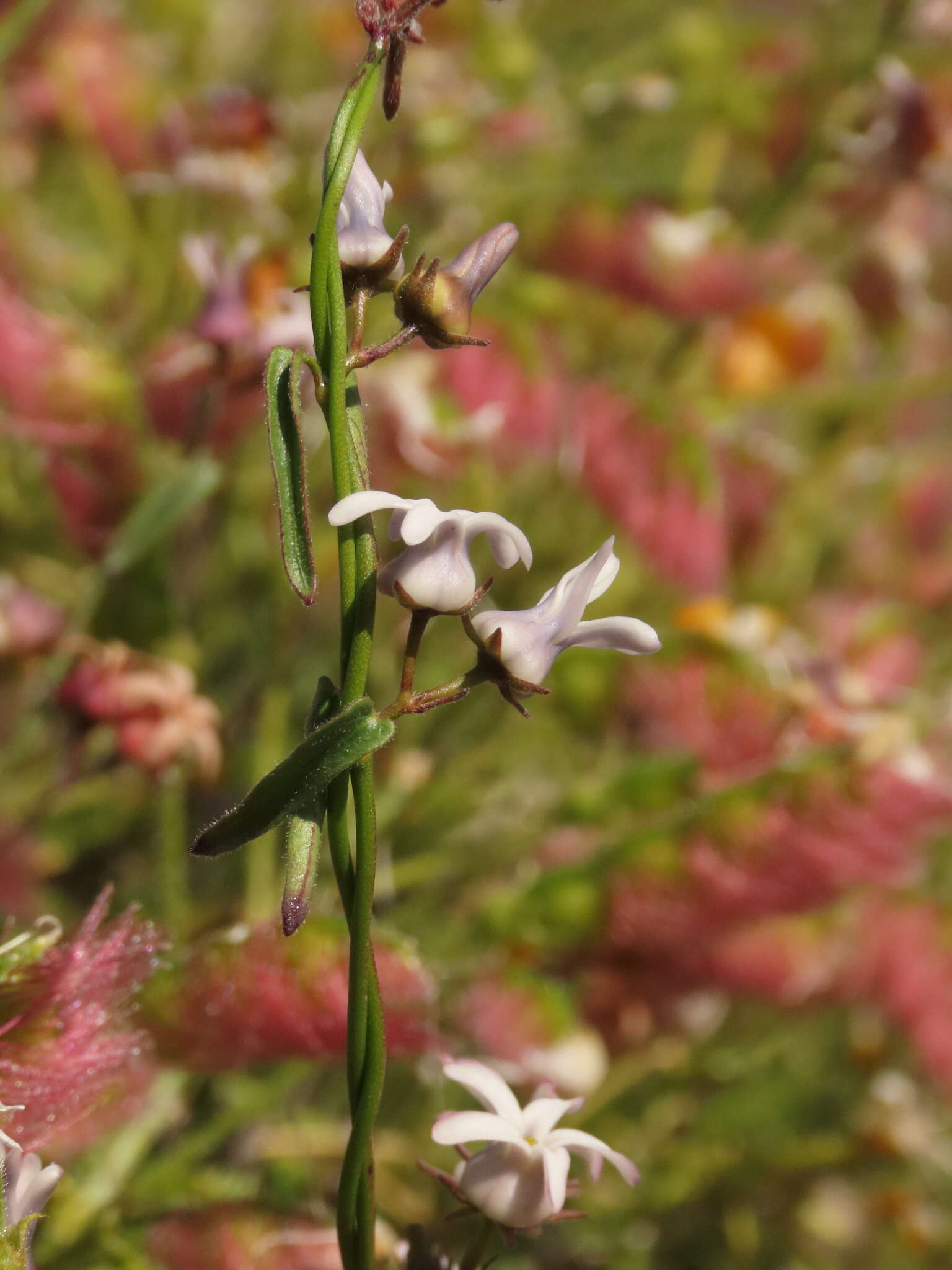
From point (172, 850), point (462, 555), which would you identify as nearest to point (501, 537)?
point (462, 555)

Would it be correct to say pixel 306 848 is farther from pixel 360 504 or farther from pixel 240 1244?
pixel 240 1244

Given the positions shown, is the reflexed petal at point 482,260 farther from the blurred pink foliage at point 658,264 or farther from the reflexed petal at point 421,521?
the blurred pink foliage at point 658,264

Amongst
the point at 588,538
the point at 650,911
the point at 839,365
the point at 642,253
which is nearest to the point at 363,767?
the point at 650,911

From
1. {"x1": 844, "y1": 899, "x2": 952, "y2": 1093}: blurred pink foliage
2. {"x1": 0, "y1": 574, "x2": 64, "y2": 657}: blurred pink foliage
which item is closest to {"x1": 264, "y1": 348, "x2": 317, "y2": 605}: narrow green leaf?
{"x1": 0, "y1": 574, "x2": 64, "y2": 657}: blurred pink foliage

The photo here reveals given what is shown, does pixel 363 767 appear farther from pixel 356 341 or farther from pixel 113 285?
pixel 113 285

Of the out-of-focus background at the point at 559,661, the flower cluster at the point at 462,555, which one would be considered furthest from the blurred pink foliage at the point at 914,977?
the flower cluster at the point at 462,555

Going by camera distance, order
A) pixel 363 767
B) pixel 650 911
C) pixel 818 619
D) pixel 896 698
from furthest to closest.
Answer: pixel 818 619 < pixel 896 698 < pixel 650 911 < pixel 363 767
